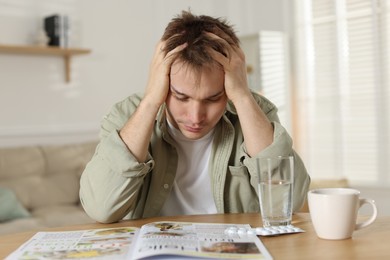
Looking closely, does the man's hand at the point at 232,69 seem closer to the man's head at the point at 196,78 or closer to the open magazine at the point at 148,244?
the man's head at the point at 196,78

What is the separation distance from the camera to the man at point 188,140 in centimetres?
130

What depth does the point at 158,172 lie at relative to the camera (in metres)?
1.43

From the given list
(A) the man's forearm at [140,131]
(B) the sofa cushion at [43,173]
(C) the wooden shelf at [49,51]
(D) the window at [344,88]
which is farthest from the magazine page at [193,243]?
(D) the window at [344,88]

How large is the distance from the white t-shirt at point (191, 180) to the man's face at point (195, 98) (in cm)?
12

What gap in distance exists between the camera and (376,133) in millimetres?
3678

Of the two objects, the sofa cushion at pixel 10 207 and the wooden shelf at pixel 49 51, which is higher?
the wooden shelf at pixel 49 51

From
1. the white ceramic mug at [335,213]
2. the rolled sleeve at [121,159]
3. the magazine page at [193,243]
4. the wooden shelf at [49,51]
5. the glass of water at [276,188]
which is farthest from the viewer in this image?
the wooden shelf at [49,51]

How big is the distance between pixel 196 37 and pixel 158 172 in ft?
1.20

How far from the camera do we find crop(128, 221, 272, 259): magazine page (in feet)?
2.81

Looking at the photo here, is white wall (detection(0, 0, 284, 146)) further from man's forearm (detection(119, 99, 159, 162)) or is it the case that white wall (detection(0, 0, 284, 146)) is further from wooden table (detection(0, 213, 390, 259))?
wooden table (detection(0, 213, 390, 259))

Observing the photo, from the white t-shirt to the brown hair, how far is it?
9.6 inches

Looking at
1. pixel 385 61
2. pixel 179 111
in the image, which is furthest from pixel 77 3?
pixel 179 111

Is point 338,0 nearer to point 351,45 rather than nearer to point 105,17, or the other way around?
point 351,45

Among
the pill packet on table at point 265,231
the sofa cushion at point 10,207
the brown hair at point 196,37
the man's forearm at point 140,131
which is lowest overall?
the sofa cushion at point 10,207
